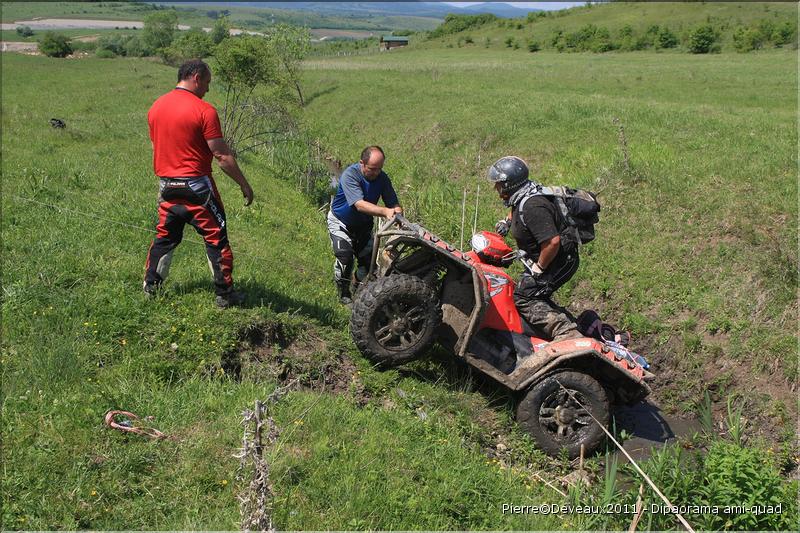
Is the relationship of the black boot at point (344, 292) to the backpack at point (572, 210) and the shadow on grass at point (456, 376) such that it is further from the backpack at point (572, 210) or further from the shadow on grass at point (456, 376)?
the backpack at point (572, 210)

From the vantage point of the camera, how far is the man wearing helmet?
568 cm

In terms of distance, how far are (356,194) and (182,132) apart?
186cm

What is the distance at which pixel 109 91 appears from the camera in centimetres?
3334

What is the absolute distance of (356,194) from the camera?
674cm

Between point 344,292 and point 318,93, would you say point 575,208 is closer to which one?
point 344,292

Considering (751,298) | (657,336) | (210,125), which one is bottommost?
(657,336)

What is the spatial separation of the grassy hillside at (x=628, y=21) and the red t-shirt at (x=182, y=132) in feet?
192

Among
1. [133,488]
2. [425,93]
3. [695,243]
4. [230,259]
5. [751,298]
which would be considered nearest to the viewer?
[133,488]

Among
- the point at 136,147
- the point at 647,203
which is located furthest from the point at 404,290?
the point at 136,147

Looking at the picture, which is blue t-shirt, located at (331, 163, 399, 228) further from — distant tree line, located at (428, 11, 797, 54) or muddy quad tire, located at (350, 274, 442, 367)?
distant tree line, located at (428, 11, 797, 54)

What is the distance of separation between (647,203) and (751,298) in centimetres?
314

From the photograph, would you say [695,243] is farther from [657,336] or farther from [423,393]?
[423,393]

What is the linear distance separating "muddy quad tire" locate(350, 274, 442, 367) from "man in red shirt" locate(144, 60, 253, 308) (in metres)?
1.63

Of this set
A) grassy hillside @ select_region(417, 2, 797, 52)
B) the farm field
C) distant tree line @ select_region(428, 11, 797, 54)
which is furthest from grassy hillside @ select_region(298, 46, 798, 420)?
grassy hillside @ select_region(417, 2, 797, 52)
